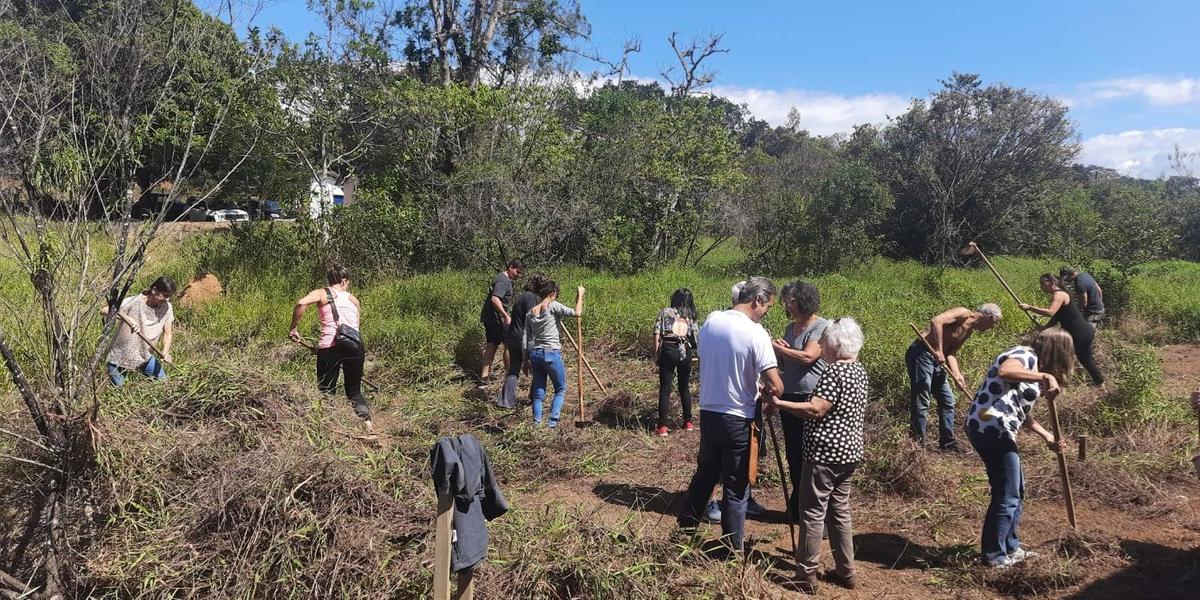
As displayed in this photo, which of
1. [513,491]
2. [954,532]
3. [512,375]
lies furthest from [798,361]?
[512,375]

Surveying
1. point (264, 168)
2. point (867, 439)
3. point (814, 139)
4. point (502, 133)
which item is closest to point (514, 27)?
point (502, 133)

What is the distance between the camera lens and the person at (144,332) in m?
5.59

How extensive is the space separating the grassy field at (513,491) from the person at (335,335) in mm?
314

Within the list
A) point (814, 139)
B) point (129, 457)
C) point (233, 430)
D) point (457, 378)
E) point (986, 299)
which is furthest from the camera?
point (814, 139)

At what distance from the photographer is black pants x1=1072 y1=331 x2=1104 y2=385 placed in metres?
6.92

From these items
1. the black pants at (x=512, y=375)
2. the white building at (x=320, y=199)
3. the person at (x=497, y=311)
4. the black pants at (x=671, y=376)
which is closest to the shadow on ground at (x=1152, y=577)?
the black pants at (x=671, y=376)

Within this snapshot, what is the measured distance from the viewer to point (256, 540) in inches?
124

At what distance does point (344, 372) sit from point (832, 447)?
3715 mm

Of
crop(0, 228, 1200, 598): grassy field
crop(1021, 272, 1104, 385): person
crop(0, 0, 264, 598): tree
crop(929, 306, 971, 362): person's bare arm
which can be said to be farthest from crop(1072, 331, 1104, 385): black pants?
crop(0, 0, 264, 598): tree

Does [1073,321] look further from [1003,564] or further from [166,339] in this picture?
[166,339]

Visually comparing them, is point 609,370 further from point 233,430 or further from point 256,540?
point 256,540

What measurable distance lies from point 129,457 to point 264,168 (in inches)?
491

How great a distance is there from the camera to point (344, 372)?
551cm

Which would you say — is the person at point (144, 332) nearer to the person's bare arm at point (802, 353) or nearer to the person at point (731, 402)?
the person at point (731, 402)
